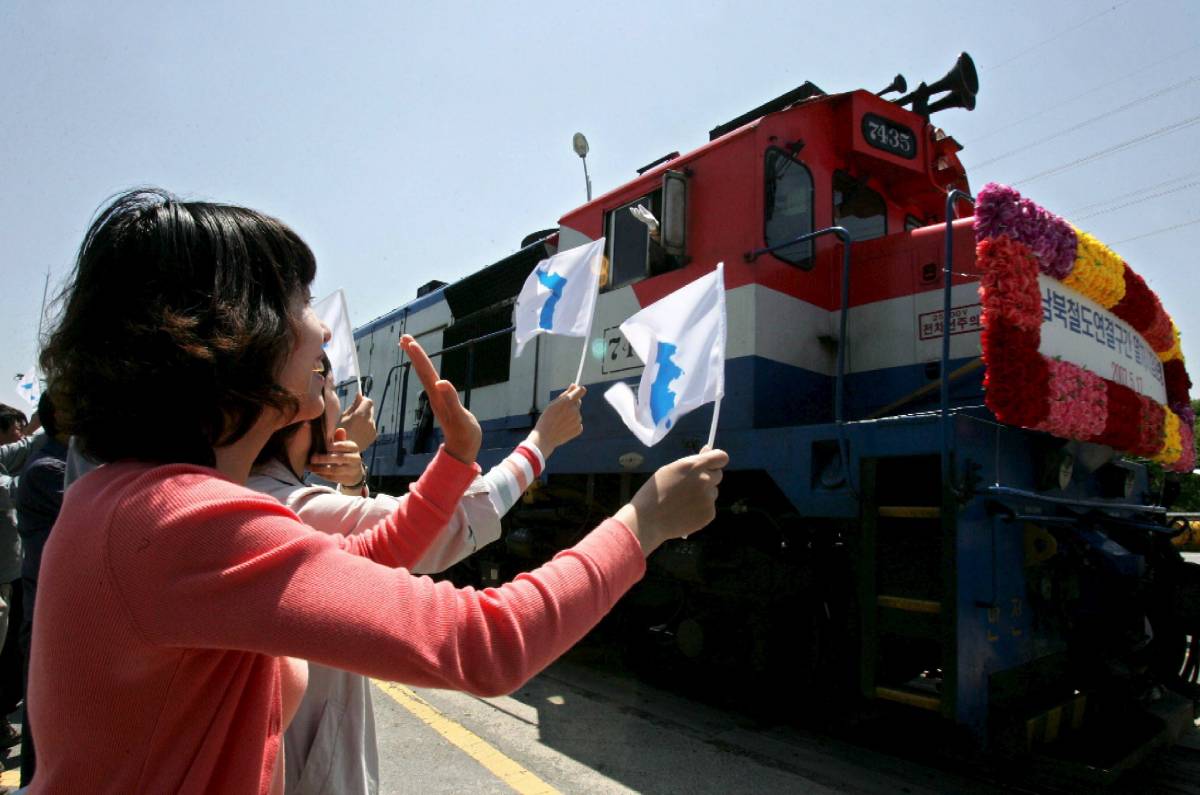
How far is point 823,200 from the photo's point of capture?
4.89m

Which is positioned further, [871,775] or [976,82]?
[976,82]

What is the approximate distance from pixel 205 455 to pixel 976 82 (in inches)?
226

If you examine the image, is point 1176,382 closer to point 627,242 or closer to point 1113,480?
point 1113,480

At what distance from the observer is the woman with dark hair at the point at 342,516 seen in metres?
1.38

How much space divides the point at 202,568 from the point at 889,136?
532cm

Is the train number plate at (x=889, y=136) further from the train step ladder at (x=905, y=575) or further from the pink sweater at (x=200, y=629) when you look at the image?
the pink sweater at (x=200, y=629)

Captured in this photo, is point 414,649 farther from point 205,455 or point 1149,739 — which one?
point 1149,739

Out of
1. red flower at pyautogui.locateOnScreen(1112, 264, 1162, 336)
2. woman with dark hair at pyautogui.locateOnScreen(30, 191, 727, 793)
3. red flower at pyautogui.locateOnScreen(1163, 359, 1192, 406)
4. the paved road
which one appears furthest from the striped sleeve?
red flower at pyautogui.locateOnScreen(1163, 359, 1192, 406)

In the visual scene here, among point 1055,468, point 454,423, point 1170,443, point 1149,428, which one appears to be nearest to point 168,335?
point 454,423

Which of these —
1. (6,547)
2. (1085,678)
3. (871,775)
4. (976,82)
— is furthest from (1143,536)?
(6,547)

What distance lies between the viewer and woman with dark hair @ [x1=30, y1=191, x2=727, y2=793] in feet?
2.73

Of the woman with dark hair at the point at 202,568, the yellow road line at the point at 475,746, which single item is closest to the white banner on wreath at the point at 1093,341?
the yellow road line at the point at 475,746

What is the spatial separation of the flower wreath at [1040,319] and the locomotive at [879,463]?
0.9 inches

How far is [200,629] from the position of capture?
0.82 metres
